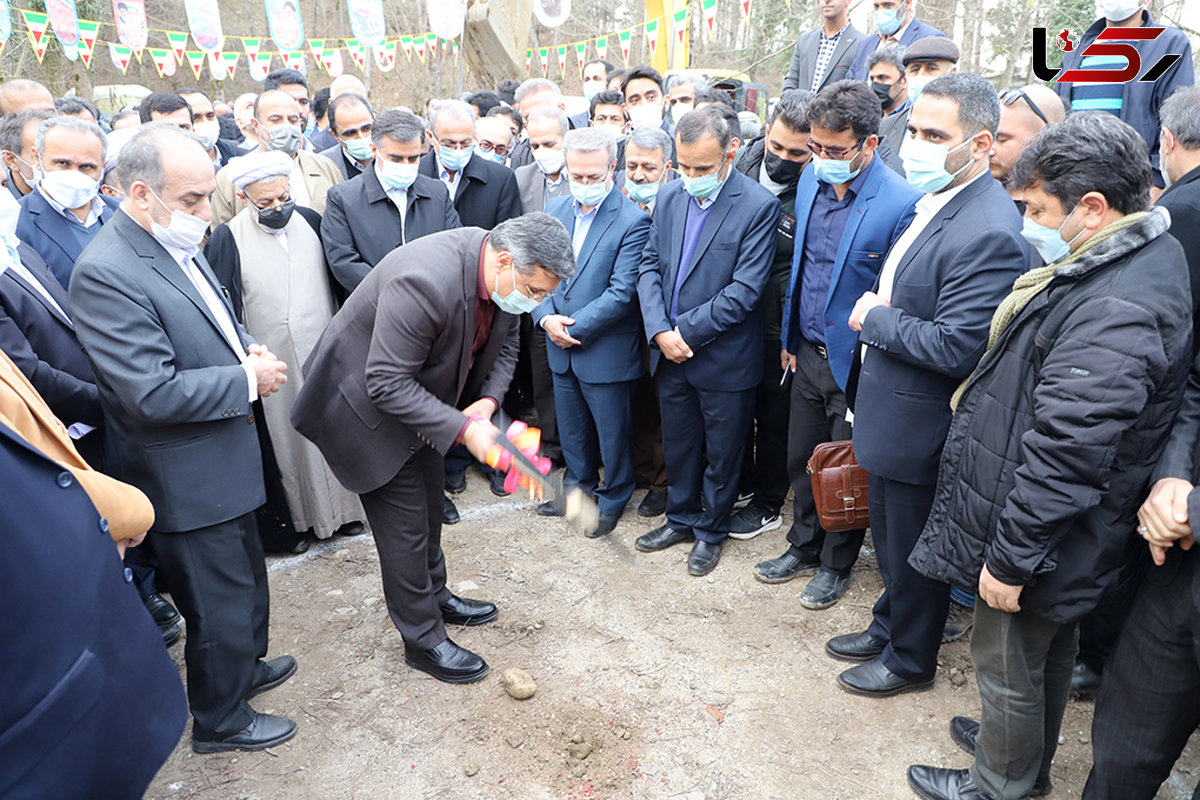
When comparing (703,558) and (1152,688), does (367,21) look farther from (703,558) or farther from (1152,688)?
(1152,688)

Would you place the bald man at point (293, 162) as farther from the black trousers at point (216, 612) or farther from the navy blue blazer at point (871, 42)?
the navy blue blazer at point (871, 42)

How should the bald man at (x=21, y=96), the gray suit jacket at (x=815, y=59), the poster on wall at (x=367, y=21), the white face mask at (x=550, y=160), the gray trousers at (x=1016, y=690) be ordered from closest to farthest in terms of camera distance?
1. the gray trousers at (x=1016, y=690)
2. the white face mask at (x=550, y=160)
3. the bald man at (x=21, y=96)
4. the gray suit jacket at (x=815, y=59)
5. the poster on wall at (x=367, y=21)

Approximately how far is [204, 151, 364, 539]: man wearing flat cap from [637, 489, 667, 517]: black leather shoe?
5.83 ft

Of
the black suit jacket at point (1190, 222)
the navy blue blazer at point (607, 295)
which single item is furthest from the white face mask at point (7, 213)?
the black suit jacket at point (1190, 222)

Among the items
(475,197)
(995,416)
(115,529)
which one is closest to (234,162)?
(475,197)

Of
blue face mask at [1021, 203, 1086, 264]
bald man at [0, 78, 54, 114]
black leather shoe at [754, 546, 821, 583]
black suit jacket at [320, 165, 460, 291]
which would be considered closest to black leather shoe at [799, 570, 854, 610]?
black leather shoe at [754, 546, 821, 583]

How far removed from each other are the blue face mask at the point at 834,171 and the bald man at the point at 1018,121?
0.61 m

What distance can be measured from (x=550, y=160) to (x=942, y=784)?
14.0ft

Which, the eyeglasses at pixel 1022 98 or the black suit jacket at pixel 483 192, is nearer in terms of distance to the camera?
the eyeglasses at pixel 1022 98

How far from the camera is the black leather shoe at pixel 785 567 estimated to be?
13.1 ft

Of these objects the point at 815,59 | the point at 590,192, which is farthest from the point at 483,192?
the point at 815,59

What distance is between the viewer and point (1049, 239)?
2279mm

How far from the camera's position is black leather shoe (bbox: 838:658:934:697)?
3.17 metres

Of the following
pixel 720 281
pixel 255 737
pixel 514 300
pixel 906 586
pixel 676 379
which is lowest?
pixel 255 737
